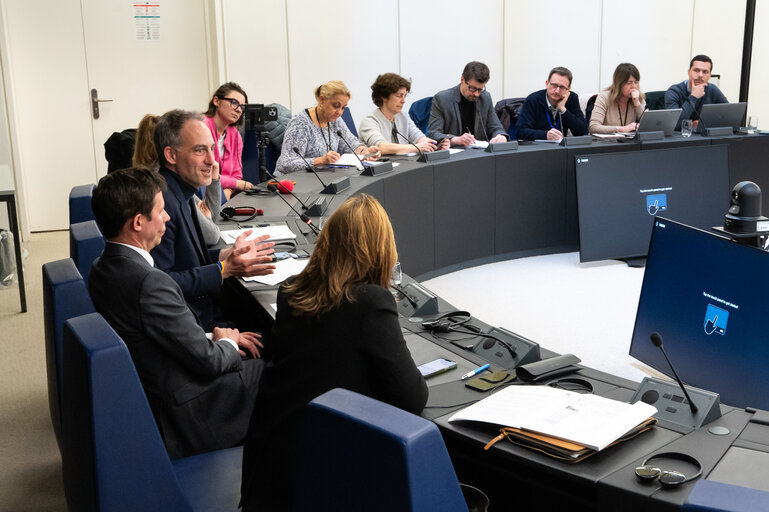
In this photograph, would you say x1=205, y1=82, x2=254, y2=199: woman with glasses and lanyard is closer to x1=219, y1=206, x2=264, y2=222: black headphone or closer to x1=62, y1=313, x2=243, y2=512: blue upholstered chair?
x1=219, y1=206, x2=264, y2=222: black headphone

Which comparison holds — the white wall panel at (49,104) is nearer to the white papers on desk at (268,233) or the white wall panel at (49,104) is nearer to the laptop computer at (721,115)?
the white papers on desk at (268,233)

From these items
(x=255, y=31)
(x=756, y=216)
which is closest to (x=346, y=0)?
(x=255, y=31)

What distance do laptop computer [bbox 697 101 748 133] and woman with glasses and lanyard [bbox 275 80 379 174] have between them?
8.56 ft

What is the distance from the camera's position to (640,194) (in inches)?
206

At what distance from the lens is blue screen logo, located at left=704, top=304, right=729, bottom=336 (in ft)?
8.84

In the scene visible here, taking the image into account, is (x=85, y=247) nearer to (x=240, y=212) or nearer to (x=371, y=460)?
(x=240, y=212)

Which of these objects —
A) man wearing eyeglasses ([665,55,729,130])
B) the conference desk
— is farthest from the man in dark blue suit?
man wearing eyeglasses ([665,55,729,130])

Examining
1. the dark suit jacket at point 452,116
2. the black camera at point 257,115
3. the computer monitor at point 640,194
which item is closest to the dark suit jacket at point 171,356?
the black camera at point 257,115

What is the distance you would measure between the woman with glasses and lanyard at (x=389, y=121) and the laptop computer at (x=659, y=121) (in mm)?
1428

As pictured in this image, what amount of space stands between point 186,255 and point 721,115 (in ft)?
15.3

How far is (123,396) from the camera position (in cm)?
155

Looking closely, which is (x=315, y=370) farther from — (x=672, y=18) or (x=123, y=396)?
(x=672, y=18)

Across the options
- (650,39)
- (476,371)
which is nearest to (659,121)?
(650,39)

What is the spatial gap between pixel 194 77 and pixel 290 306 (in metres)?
5.24
